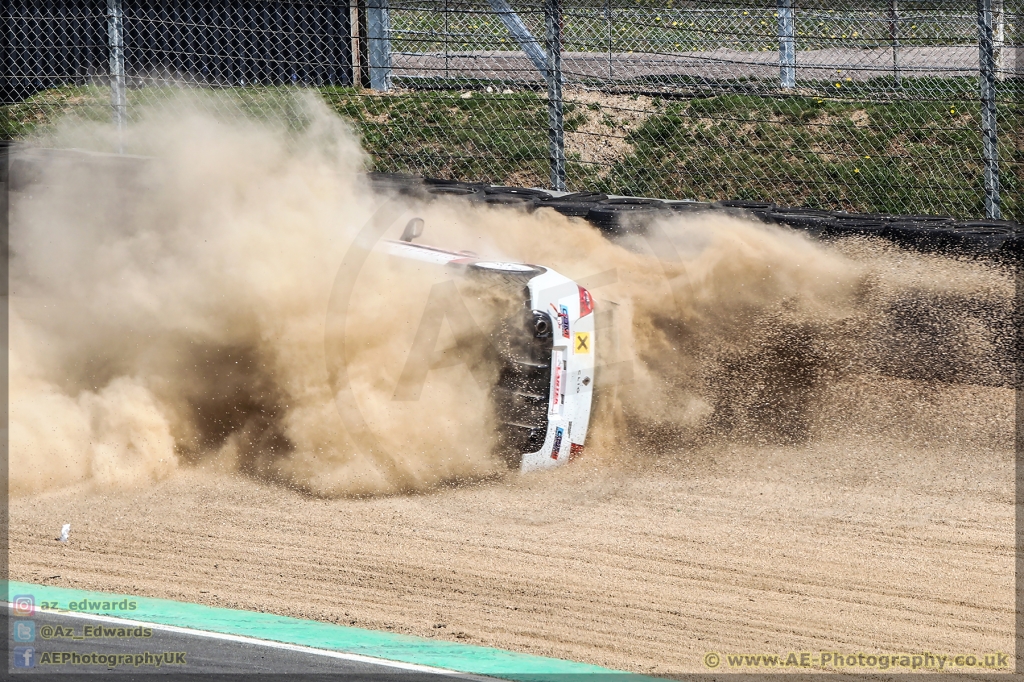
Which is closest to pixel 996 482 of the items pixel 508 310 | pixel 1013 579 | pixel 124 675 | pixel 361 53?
pixel 1013 579

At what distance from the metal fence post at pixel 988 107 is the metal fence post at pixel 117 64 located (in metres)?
6.51

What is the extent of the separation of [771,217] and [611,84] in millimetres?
2558

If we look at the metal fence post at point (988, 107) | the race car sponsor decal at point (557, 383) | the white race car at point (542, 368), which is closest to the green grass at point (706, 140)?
the metal fence post at point (988, 107)

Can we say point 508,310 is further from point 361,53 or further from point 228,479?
point 361,53

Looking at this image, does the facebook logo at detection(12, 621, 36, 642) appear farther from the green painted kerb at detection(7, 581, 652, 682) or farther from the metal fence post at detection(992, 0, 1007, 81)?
the metal fence post at detection(992, 0, 1007, 81)

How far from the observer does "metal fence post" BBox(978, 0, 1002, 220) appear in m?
7.68

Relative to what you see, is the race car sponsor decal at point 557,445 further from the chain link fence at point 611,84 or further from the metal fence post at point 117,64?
the metal fence post at point 117,64

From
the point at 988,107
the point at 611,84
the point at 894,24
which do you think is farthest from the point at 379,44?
the point at 988,107

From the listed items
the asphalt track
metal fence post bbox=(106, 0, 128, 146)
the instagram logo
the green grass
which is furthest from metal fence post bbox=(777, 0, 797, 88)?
the instagram logo

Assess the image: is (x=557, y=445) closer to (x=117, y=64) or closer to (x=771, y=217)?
(x=771, y=217)

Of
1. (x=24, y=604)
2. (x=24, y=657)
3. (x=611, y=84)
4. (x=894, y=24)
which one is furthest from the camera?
(x=611, y=84)

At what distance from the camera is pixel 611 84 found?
9.12 meters

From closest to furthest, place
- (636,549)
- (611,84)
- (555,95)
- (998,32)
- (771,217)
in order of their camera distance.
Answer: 1. (636,549)
2. (771,217)
3. (998,32)
4. (555,95)
5. (611,84)

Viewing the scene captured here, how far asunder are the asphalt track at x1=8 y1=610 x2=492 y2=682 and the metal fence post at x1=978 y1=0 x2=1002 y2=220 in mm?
5815
